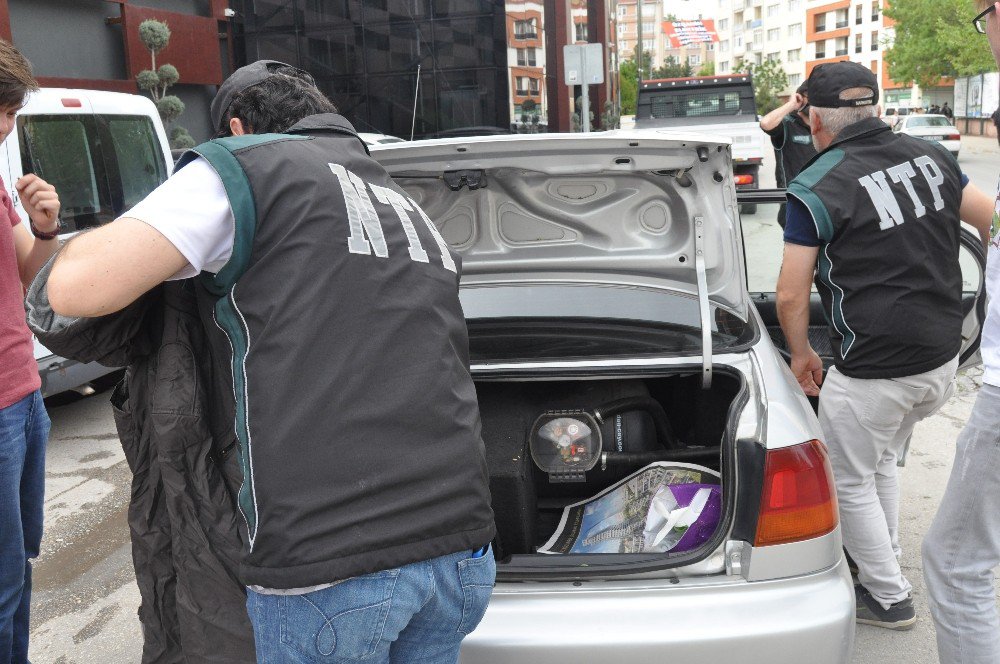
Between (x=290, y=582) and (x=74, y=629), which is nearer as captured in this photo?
(x=290, y=582)

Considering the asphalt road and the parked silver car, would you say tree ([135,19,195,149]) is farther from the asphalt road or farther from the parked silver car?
the parked silver car

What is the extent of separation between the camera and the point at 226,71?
21.8 m

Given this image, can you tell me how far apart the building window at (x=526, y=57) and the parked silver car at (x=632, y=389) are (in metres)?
16.6

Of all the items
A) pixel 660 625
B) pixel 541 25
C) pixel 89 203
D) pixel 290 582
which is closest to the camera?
pixel 290 582

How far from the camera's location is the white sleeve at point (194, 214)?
54.4 inches

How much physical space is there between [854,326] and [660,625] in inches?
51.9

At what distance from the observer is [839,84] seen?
10.1ft

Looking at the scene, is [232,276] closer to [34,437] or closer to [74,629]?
[34,437]

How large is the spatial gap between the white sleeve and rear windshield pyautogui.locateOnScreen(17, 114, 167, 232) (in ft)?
14.7

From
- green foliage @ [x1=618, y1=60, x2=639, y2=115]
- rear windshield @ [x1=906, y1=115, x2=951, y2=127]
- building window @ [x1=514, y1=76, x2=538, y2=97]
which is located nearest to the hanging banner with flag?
green foliage @ [x1=618, y1=60, x2=639, y2=115]

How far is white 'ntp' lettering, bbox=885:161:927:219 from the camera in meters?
2.83

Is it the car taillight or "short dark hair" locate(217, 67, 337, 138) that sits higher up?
"short dark hair" locate(217, 67, 337, 138)

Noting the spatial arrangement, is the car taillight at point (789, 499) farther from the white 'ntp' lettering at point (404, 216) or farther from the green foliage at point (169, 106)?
the green foliage at point (169, 106)

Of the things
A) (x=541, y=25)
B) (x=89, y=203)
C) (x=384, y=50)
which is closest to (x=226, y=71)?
(x=384, y=50)
